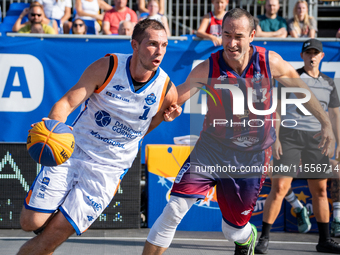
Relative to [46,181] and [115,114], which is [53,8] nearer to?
[115,114]

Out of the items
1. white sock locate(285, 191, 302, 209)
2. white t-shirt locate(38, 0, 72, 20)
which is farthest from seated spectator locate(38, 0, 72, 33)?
white sock locate(285, 191, 302, 209)

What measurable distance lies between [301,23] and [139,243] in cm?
544

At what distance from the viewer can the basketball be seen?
2912 mm

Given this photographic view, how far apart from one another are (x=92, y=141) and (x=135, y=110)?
414 mm

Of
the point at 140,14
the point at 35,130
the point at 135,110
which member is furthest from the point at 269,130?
the point at 140,14

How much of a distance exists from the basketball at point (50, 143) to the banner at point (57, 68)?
3865mm

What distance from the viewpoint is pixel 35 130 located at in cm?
296

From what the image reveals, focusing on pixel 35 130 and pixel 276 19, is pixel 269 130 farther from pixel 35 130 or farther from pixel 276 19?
pixel 276 19

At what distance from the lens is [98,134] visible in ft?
11.2

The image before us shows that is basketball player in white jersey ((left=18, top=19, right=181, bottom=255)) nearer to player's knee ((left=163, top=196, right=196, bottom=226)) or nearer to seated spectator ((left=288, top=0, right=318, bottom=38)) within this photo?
player's knee ((left=163, top=196, right=196, bottom=226))

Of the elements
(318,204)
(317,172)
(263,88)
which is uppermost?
(263,88)

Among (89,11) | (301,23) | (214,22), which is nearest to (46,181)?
(214,22)

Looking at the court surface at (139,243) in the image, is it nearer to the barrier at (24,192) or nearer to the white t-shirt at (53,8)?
the barrier at (24,192)

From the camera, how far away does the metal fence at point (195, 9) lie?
10.2 m
